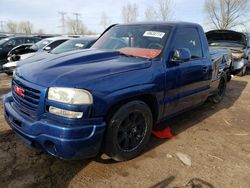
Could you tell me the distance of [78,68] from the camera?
303 cm

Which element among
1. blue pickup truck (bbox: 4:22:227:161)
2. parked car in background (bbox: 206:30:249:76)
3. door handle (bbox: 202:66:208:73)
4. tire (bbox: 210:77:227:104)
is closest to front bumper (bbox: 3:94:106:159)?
blue pickup truck (bbox: 4:22:227:161)

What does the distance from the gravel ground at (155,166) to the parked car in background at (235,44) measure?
5931 millimetres

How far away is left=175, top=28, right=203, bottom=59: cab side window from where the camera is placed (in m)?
3.97

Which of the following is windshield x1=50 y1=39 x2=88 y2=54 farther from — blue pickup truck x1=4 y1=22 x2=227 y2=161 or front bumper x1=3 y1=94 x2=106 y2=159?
front bumper x1=3 y1=94 x2=106 y2=159

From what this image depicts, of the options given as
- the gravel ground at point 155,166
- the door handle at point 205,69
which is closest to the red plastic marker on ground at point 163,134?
the gravel ground at point 155,166

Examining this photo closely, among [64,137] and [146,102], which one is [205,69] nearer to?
[146,102]

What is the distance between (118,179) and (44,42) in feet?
31.6

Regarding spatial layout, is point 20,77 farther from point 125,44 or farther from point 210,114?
point 210,114

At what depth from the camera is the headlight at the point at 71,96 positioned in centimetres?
263

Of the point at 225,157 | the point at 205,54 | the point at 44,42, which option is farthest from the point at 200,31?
the point at 44,42

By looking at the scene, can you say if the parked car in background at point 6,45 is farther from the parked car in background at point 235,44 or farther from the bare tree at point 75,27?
the bare tree at point 75,27

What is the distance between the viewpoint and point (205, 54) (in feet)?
15.2

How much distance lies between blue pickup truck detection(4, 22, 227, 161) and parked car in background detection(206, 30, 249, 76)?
6.13 meters

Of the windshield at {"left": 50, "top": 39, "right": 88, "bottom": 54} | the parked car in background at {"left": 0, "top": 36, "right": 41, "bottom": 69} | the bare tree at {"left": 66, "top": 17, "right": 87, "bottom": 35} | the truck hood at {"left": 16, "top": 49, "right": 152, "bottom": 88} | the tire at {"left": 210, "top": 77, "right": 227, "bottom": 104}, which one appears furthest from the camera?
the bare tree at {"left": 66, "top": 17, "right": 87, "bottom": 35}
